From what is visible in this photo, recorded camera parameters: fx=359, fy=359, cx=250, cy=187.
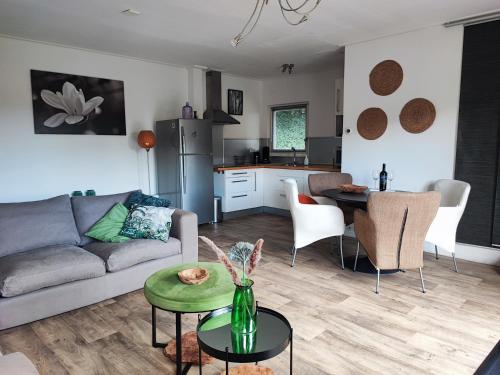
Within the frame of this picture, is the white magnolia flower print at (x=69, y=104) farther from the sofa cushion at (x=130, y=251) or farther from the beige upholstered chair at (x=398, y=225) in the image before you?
the beige upholstered chair at (x=398, y=225)

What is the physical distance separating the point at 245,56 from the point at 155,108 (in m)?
1.63

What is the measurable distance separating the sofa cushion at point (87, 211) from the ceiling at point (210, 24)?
1796mm

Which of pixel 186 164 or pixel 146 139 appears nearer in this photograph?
pixel 146 139

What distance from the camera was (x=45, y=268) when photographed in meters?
2.56

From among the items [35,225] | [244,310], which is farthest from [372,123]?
[35,225]

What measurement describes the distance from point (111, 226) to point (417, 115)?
350 cm

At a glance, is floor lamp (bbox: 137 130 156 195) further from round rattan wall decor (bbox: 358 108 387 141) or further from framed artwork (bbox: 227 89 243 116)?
round rattan wall decor (bbox: 358 108 387 141)

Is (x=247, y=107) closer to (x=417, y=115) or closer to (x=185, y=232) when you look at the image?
(x=417, y=115)

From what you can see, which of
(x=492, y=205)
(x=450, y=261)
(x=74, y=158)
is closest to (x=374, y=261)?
(x=450, y=261)

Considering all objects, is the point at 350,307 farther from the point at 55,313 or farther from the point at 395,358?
the point at 55,313

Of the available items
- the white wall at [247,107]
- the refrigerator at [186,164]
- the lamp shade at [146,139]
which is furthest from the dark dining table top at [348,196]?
the white wall at [247,107]

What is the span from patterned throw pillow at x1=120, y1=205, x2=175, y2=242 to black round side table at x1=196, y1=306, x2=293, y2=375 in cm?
152

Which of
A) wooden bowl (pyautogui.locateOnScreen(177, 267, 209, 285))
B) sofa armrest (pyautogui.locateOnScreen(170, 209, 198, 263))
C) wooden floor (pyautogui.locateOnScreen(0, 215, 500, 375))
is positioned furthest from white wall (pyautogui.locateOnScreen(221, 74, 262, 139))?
wooden bowl (pyautogui.locateOnScreen(177, 267, 209, 285))

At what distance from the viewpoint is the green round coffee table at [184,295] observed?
1.81 metres
